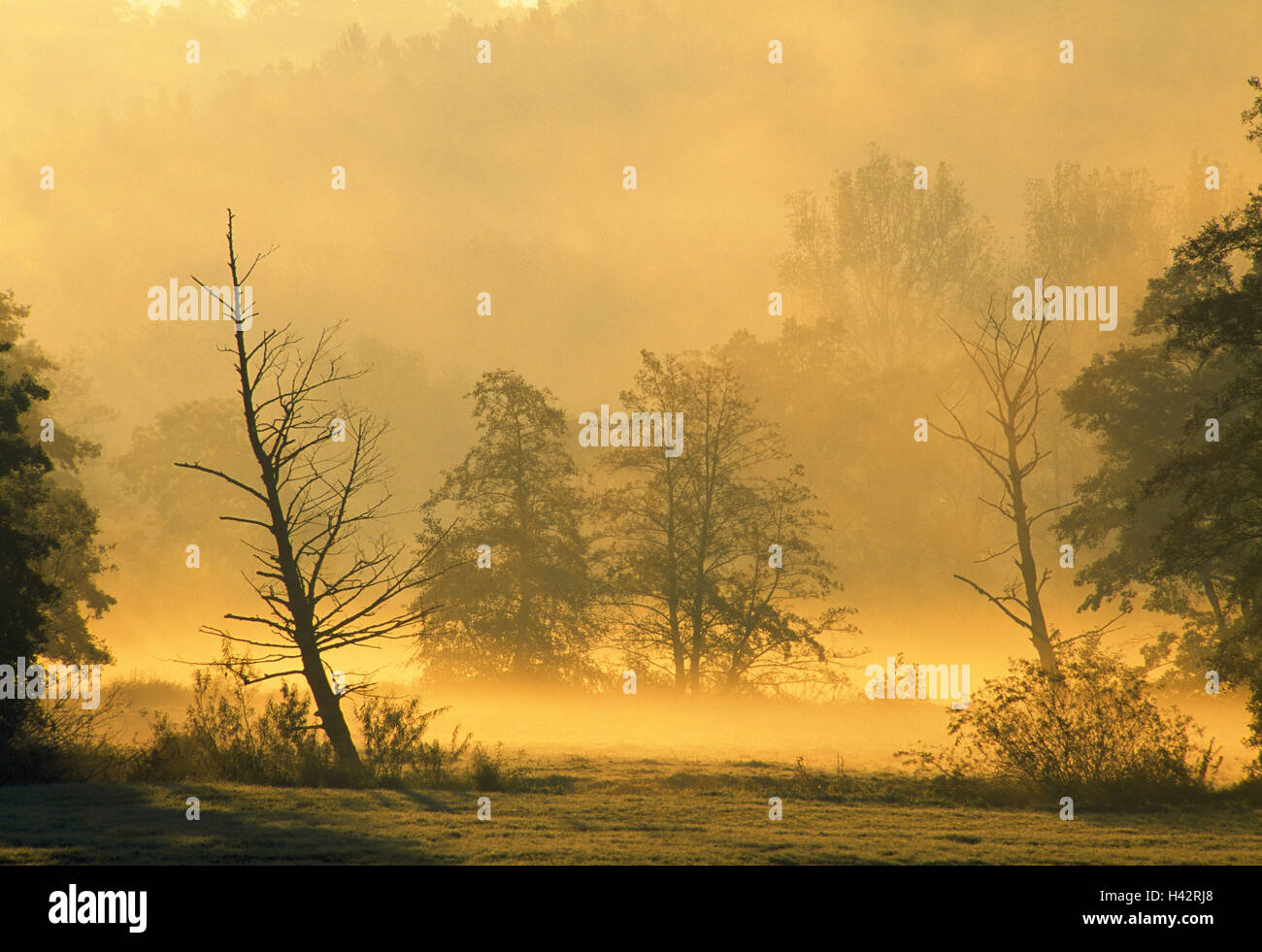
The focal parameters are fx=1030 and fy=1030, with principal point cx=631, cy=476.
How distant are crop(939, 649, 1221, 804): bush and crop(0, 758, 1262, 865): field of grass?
1181 mm

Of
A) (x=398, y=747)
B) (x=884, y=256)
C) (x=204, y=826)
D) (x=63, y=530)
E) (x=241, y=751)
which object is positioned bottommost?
(x=398, y=747)

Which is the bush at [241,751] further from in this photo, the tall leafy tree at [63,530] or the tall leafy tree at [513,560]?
the tall leafy tree at [513,560]

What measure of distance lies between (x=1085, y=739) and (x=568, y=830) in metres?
10.1

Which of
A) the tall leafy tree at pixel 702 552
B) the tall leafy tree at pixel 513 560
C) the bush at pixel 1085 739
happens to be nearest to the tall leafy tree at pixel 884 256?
the tall leafy tree at pixel 702 552

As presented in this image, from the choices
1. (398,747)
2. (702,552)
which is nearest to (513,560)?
(702,552)

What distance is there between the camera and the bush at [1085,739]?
17703 mm

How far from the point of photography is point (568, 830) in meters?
13.1

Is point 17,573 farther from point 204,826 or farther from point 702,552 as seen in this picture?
point 702,552

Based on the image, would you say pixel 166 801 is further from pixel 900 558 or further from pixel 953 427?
pixel 953 427

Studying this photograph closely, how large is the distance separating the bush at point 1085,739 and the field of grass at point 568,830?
1.18 m

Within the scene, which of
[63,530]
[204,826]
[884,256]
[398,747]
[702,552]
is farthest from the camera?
[884,256]

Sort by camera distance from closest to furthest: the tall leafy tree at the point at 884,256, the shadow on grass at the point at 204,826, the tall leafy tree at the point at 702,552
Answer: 1. the shadow on grass at the point at 204,826
2. the tall leafy tree at the point at 702,552
3. the tall leafy tree at the point at 884,256

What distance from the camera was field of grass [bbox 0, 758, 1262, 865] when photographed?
36.0 ft
